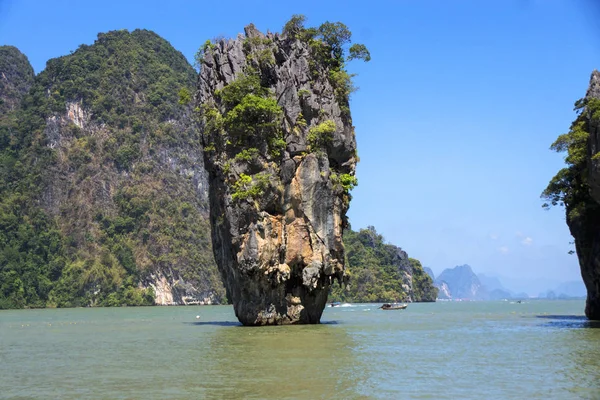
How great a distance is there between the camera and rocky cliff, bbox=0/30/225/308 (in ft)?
315

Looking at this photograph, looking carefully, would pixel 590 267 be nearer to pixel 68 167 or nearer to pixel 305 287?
pixel 305 287

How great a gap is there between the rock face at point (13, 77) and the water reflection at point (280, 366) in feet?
381

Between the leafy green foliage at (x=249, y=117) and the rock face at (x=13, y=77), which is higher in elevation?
the rock face at (x=13, y=77)

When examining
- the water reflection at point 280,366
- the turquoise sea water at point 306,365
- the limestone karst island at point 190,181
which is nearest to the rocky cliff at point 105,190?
the limestone karst island at point 190,181

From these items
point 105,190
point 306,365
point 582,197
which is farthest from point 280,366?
point 105,190

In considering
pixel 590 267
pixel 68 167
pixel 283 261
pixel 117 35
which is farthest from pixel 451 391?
pixel 117 35

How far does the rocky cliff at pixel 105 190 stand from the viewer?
95875 millimetres

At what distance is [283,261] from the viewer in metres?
30.8

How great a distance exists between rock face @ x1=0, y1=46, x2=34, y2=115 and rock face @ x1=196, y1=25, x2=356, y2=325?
107 m

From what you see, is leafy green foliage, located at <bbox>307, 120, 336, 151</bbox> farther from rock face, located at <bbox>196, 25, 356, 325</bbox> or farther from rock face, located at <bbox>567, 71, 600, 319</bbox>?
rock face, located at <bbox>567, 71, 600, 319</bbox>

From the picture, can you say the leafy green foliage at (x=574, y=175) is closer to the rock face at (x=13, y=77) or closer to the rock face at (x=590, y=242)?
the rock face at (x=590, y=242)

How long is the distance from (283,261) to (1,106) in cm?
11255

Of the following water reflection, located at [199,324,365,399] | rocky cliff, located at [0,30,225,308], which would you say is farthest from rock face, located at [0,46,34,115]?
water reflection, located at [199,324,365,399]

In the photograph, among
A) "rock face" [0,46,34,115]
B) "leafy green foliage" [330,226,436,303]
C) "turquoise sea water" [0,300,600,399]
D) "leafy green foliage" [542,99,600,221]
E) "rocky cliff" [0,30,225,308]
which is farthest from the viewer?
"rock face" [0,46,34,115]
